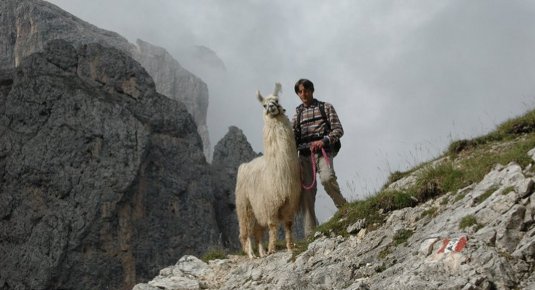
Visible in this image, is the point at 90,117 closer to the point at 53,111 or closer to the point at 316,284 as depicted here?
the point at 53,111

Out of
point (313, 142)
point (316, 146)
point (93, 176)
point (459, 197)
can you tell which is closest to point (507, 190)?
point (459, 197)

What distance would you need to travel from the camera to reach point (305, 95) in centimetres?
1199

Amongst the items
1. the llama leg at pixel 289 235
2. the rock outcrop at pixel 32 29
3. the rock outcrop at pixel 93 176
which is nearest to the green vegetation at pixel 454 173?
the llama leg at pixel 289 235

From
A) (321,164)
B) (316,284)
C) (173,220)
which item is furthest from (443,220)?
(173,220)

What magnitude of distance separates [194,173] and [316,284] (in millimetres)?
56045

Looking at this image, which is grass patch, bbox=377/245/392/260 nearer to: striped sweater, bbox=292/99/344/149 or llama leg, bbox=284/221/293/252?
llama leg, bbox=284/221/293/252

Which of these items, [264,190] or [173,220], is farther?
[173,220]

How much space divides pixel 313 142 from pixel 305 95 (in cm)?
82

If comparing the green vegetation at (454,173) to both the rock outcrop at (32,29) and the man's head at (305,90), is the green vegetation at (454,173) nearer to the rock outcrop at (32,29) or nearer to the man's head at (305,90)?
the man's head at (305,90)

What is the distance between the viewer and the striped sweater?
38.5 ft

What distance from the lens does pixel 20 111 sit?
61.1 m

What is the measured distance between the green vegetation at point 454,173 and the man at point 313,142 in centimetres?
97

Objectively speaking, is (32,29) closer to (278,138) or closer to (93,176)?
(93,176)

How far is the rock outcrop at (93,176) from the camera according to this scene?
2093 inches
